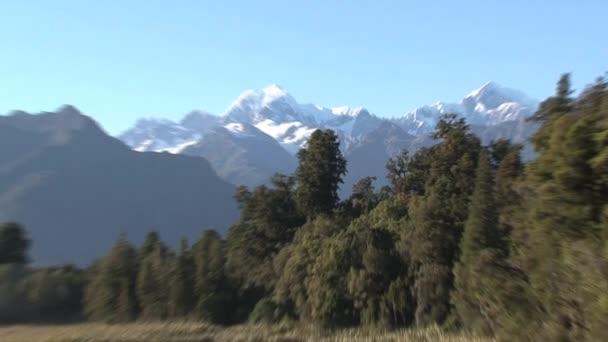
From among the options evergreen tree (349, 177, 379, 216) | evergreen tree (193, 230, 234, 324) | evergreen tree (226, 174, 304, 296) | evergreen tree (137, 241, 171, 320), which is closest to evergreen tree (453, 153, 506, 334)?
evergreen tree (349, 177, 379, 216)

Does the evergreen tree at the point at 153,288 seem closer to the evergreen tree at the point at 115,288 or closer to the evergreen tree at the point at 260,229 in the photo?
the evergreen tree at the point at 115,288

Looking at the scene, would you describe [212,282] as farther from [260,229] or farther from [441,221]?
[441,221]

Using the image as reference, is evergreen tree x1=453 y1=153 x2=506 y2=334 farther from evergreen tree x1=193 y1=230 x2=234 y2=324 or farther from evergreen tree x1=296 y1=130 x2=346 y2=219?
evergreen tree x1=193 y1=230 x2=234 y2=324

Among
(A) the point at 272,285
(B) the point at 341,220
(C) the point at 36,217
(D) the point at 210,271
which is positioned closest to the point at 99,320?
(D) the point at 210,271

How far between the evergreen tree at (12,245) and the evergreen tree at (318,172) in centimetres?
3235

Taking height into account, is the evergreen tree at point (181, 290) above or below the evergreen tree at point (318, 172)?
below

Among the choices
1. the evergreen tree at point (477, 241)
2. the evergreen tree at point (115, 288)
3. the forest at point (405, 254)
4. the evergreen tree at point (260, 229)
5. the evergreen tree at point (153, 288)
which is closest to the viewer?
the forest at point (405, 254)

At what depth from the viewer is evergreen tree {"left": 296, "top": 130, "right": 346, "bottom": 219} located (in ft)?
205

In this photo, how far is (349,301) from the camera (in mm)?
49125

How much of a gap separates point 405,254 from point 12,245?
4523 centimetres

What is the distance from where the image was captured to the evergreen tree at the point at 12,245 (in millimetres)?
73562

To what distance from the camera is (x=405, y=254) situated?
162 feet

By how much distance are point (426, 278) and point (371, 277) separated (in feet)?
14.4

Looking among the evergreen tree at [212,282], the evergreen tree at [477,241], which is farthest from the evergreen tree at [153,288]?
the evergreen tree at [477,241]
